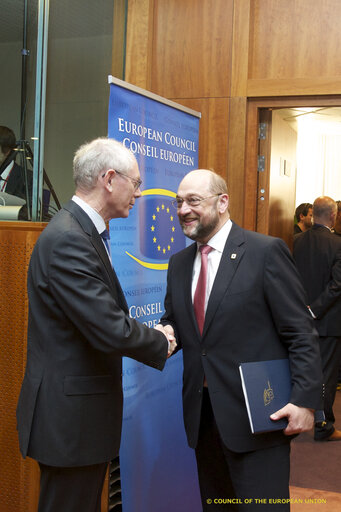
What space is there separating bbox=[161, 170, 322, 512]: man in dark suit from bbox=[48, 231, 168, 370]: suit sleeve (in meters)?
0.45

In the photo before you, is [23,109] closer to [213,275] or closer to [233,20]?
[213,275]

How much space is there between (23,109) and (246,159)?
1.71 m

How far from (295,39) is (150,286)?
7.01 feet

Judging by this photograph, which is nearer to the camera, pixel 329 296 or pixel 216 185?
pixel 216 185

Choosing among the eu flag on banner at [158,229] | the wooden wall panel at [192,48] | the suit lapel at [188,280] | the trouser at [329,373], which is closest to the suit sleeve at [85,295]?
the suit lapel at [188,280]

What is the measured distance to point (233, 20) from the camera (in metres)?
3.96

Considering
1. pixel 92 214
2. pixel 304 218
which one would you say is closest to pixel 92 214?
pixel 92 214

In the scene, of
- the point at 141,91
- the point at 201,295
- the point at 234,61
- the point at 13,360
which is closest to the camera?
the point at 201,295

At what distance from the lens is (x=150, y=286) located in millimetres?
2920

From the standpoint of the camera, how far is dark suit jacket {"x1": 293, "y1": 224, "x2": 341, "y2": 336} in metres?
4.40

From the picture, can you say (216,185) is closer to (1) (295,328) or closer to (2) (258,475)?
(1) (295,328)

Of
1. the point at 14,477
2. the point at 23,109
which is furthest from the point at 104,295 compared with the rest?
the point at 23,109

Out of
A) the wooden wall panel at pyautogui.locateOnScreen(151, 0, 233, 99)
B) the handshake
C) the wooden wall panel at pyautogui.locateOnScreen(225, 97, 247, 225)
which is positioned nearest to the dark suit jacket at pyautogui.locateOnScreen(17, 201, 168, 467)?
the handshake

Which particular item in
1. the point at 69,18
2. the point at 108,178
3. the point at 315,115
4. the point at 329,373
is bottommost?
the point at 329,373
